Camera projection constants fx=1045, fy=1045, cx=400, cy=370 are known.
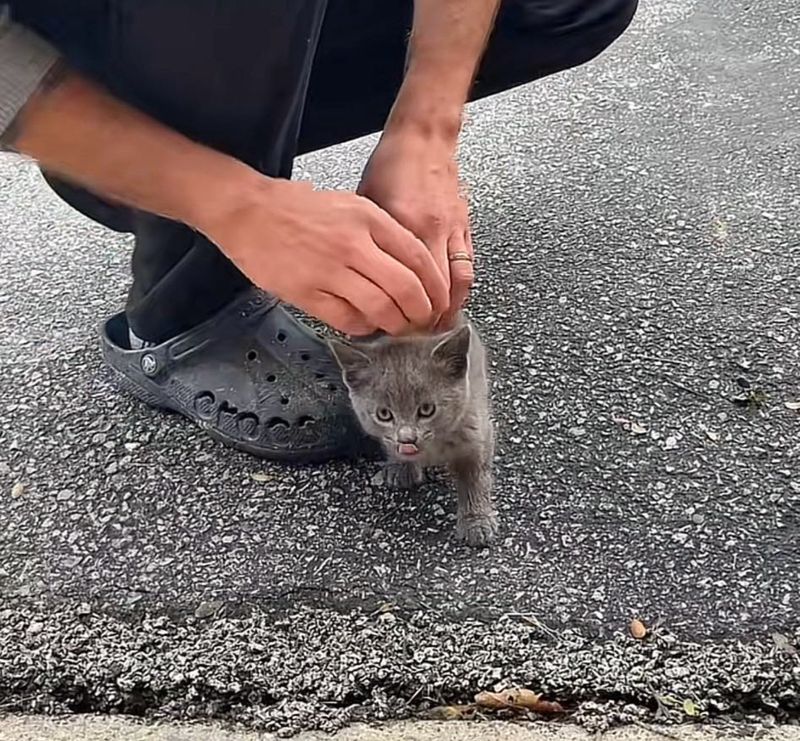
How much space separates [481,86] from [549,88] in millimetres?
927

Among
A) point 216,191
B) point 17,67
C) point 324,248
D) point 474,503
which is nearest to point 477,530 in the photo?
point 474,503

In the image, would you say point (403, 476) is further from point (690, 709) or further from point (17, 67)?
point (17, 67)

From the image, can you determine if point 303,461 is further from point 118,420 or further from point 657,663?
point 657,663

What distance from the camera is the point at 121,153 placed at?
3.51ft

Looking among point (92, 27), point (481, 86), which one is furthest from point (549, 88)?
point (92, 27)

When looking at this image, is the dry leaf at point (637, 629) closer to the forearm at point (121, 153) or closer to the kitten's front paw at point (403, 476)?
the kitten's front paw at point (403, 476)

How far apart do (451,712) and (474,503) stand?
12.1 inches

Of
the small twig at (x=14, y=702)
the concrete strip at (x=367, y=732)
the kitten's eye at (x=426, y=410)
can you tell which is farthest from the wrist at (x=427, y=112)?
the small twig at (x=14, y=702)

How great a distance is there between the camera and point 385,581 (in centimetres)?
133

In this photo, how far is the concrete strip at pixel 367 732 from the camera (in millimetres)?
1113

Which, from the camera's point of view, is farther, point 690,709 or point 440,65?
point 440,65

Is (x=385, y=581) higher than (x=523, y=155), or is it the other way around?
(x=385, y=581)

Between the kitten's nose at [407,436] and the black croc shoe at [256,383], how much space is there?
0.12 m

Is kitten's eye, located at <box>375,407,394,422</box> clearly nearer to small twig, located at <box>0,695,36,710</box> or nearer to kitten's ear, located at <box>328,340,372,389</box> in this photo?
kitten's ear, located at <box>328,340,372,389</box>
